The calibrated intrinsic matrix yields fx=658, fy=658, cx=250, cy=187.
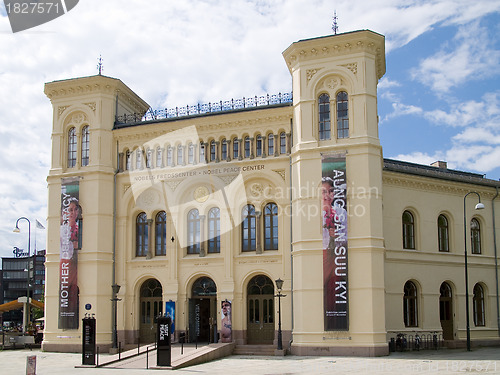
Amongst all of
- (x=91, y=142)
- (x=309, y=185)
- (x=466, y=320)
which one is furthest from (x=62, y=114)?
(x=466, y=320)

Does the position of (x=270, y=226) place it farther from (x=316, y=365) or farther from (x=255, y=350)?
(x=316, y=365)

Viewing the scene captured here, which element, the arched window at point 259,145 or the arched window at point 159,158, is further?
the arched window at point 159,158

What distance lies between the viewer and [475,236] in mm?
38844

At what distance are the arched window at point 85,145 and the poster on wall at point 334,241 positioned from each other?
13634mm

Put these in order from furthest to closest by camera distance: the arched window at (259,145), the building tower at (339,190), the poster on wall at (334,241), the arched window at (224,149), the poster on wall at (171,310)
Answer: the arched window at (224,149) → the arched window at (259,145) → the poster on wall at (171,310) → the poster on wall at (334,241) → the building tower at (339,190)

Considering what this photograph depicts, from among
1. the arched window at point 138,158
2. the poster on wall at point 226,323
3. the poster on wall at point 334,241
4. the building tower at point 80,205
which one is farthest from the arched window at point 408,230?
the building tower at point 80,205

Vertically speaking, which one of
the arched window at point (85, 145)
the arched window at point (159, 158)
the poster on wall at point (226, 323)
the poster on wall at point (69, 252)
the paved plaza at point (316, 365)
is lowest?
the paved plaza at point (316, 365)

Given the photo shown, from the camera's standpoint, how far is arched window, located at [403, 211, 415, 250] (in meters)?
35.9

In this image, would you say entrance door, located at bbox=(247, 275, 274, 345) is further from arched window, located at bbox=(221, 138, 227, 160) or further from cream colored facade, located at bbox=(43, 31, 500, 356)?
arched window, located at bbox=(221, 138, 227, 160)

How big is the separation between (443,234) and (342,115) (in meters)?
10.6

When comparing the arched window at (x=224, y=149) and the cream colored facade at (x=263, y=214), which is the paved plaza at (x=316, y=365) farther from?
the arched window at (x=224, y=149)

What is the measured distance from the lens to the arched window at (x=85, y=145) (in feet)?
121

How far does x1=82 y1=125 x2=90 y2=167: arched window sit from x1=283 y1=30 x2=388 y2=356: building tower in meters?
11.9

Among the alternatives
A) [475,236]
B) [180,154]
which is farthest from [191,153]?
[475,236]
